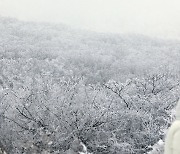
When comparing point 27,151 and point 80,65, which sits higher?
point 27,151

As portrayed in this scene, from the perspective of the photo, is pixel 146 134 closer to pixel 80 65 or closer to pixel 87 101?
pixel 87 101

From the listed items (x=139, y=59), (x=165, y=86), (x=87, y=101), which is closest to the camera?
(x=87, y=101)

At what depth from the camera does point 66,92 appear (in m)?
16.6

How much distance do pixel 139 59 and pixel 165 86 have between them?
33.8 metres

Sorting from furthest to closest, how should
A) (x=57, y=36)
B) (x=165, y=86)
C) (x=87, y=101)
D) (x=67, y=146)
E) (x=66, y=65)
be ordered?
(x=57, y=36) → (x=66, y=65) → (x=165, y=86) → (x=87, y=101) → (x=67, y=146)

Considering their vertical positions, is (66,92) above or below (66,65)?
above

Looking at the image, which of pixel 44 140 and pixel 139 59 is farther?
pixel 139 59

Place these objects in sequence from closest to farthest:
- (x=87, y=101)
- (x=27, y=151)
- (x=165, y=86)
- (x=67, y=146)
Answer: (x=27, y=151) < (x=67, y=146) < (x=87, y=101) < (x=165, y=86)

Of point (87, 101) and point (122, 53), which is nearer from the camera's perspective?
point (87, 101)

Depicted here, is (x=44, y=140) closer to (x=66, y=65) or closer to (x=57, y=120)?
(x=57, y=120)

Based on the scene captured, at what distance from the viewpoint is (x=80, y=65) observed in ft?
143

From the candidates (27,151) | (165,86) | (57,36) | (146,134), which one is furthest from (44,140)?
(57,36)

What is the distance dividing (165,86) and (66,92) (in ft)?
14.7

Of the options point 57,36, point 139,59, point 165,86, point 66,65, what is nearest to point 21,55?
point 66,65
